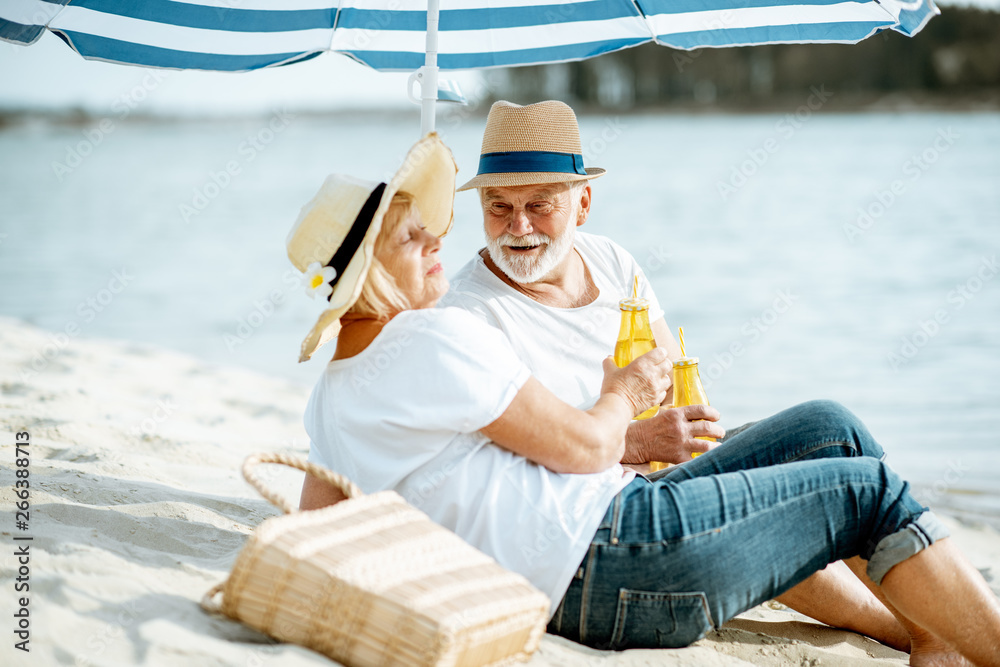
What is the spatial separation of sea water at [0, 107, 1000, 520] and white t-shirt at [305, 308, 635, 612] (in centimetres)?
327

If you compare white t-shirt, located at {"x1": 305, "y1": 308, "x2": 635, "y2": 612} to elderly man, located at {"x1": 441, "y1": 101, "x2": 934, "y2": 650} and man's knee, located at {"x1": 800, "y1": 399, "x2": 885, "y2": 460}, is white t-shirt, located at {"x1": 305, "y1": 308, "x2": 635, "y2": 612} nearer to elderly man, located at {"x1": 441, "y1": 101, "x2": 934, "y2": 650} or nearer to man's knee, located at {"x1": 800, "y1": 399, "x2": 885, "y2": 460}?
man's knee, located at {"x1": 800, "y1": 399, "x2": 885, "y2": 460}

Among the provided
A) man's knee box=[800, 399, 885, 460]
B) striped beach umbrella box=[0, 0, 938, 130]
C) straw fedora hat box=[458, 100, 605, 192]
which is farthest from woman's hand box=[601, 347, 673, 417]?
striped beach umbrella box=[0, 0, 938, 130]

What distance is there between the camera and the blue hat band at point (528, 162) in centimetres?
317

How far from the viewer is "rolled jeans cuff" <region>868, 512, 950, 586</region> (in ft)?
6.92

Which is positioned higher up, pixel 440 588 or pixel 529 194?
pixel 529 194

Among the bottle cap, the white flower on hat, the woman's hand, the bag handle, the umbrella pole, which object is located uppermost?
the umbrella pole

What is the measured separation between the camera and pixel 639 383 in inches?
92.7

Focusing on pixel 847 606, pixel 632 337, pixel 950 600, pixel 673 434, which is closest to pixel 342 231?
pixel 632 337

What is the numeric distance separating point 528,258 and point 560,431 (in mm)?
1214

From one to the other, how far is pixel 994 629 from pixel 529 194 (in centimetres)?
193

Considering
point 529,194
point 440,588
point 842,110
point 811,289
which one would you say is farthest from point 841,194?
point 842,110

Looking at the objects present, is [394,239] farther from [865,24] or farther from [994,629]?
[865,24]

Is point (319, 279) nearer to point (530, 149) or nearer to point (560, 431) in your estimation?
point (560, 431)

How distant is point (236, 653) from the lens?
1868 millimetres
